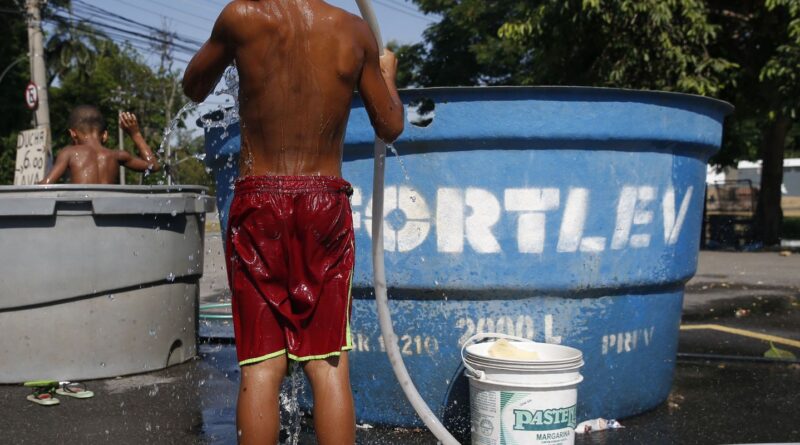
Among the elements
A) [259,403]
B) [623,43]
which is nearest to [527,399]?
[259,403]

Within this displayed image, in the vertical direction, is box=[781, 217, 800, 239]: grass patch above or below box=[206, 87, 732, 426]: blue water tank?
below

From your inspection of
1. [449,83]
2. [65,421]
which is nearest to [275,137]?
[65,421]

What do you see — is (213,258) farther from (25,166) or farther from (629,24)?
(629,24)

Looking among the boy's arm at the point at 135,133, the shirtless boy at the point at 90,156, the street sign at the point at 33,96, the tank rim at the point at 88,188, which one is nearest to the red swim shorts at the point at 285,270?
the tank rim at the point at 88,188

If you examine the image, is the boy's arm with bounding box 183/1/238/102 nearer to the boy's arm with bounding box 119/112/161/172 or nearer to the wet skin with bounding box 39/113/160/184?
the boy's arm with bounding box 119/112/161/172

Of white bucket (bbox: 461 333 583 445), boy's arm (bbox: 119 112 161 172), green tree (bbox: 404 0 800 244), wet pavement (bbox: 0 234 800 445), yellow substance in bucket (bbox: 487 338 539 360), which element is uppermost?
green tree (bbox: 404 0 800 244)

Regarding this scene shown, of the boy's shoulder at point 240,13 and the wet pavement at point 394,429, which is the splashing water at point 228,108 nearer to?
the boy's shoulder at point 240,13

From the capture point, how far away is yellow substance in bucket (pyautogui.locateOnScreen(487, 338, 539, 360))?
3.02 meters

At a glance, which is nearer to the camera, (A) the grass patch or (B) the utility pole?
(B) the utility pole

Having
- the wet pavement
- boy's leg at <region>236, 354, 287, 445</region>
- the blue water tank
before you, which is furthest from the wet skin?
boy's leg at <region>236, 354, 287, 445</region>

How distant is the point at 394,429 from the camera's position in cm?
351

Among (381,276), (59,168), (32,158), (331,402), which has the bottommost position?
(331,402)

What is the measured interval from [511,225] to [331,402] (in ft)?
3.91

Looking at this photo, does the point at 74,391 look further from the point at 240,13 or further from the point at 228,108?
the point at 240,13
